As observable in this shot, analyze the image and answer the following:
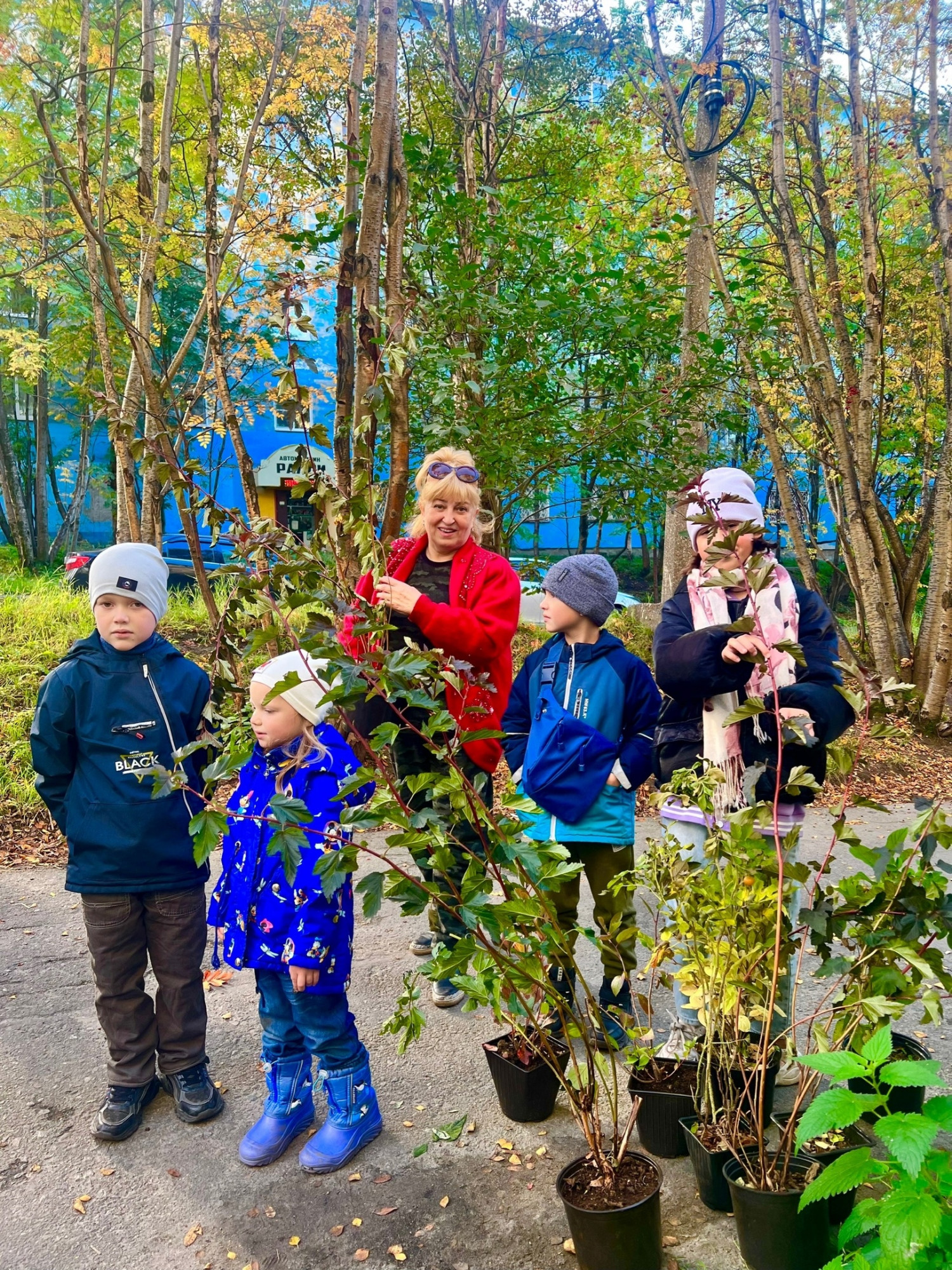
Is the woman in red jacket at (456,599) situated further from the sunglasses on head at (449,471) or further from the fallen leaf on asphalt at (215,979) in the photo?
the fallen leaf on asphalt at (215,979)

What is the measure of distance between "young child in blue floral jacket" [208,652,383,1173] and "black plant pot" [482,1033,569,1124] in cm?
40

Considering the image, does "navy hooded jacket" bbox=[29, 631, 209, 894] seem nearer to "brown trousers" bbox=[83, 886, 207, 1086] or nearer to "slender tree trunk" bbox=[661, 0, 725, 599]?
"brown trousers" bbox=[83, 886, 207, 1086]

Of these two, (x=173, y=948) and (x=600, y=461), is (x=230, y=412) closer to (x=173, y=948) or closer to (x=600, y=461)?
(x=600, y=461)

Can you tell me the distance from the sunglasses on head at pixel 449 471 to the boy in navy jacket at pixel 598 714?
47 cm

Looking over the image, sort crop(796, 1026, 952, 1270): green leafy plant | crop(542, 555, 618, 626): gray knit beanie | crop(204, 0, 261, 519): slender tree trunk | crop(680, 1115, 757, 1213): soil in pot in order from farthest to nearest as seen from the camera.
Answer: crop(204, 0, 261, 519): slender tree trunk, crop(542, 555, 618, 626): gray knit beanie, crop(680, 1115, 757, 1213): soil in pot, crop(796, 1026, 952, 1270): green leafy plant

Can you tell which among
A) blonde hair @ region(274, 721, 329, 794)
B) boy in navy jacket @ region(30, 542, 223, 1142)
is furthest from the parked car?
blonde hair @ region(274, 721, 329, 794)

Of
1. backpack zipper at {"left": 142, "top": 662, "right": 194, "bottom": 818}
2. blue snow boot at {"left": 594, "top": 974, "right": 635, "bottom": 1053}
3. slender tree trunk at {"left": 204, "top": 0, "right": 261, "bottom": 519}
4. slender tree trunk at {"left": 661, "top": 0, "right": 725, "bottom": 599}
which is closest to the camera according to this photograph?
blue snow boot at {"left": 594, "top": 974, "right": 635, "bottom": 1053}

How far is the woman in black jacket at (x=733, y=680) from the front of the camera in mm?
2914

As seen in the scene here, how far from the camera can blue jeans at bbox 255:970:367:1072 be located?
273 cm

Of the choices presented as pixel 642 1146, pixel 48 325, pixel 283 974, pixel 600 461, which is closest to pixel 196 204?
pixel 600 461

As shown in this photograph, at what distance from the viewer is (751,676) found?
294 centimetres

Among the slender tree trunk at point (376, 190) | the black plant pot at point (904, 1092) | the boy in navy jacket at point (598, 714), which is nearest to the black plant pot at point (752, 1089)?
the black plant pot at point (904, 1092)

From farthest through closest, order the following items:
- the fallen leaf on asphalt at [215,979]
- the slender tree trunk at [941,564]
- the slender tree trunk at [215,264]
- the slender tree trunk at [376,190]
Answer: the slender tree trunk at [941,564]
the slender tree trunk at [215,264]
the slender tree trunk at [376,190]
the fallen leaf on asphalt at [215,979]

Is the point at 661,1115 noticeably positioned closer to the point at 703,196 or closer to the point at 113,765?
the point at 113,765
